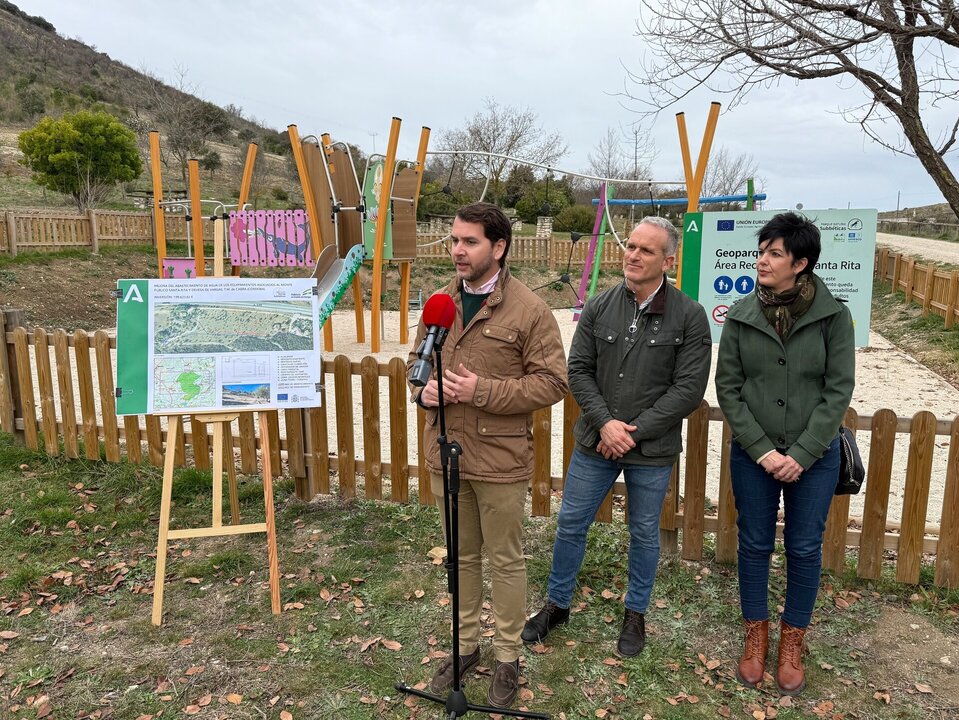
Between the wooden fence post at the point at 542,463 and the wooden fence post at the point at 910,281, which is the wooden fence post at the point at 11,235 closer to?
the wooden fence post at the point at 542,463

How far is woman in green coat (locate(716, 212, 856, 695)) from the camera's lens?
2.48 m

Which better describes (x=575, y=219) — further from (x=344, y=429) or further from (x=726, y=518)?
(x=726, y=518)

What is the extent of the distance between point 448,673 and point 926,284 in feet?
46.0

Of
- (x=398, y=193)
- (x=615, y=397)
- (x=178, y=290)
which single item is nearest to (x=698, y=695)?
(x=615, y=397)

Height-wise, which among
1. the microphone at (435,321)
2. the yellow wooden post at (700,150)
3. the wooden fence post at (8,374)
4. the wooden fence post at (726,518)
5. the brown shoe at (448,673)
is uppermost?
the yellow wooden post at (700,150)

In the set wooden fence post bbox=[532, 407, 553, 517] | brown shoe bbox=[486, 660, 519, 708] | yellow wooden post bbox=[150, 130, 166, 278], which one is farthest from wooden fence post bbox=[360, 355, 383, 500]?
yellow wooden post bbox=[150, 130, 166, 278]

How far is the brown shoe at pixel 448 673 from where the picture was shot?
2.66 m

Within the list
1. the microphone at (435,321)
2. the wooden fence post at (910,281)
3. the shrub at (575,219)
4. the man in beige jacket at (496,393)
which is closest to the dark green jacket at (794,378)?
the man in beige jacket at (496,393)

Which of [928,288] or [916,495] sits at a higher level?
[928,288]

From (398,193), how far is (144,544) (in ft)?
26.2

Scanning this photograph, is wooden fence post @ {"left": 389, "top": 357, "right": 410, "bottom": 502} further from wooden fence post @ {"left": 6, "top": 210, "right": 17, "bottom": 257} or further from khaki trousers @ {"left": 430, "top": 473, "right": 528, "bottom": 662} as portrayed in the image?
wooden fence post @ {"left": 6, "top": 210, "right": 17, "bottom": 257}

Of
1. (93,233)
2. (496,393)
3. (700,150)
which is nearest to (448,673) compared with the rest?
(496,393)

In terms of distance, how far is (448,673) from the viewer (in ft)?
8.88

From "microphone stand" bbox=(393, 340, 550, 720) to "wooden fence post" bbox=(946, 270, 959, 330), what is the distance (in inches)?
481
